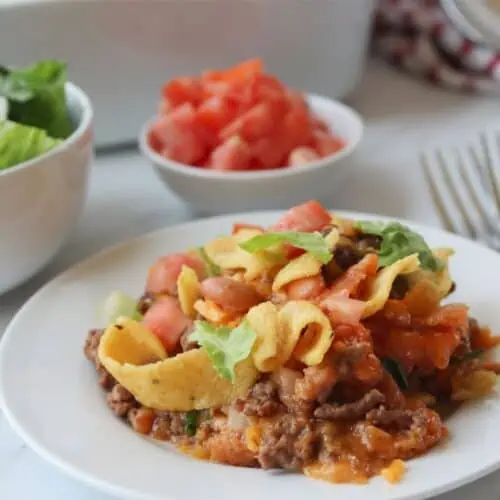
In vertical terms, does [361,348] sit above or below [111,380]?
A: above

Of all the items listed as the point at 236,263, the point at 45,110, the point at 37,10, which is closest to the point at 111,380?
the point at 236,263

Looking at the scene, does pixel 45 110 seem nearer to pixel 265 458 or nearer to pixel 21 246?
pixel 21 246

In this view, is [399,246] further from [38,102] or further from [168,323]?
[38,102]

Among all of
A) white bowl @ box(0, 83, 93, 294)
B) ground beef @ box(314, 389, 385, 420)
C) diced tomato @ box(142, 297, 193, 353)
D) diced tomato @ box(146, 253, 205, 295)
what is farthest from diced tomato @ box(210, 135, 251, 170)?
ground beef @ box(314, 389, 385, 420)

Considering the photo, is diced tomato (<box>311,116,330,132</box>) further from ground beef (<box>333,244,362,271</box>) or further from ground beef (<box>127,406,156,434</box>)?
ground beef (<box>127,406,156,434</box>)

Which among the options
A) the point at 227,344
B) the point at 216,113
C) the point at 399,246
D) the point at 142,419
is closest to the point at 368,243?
the point at 399,246

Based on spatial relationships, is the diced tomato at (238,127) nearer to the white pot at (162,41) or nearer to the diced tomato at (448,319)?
the white pot at (162,41)

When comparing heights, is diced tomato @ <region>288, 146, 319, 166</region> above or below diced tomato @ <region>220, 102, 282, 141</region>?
below
